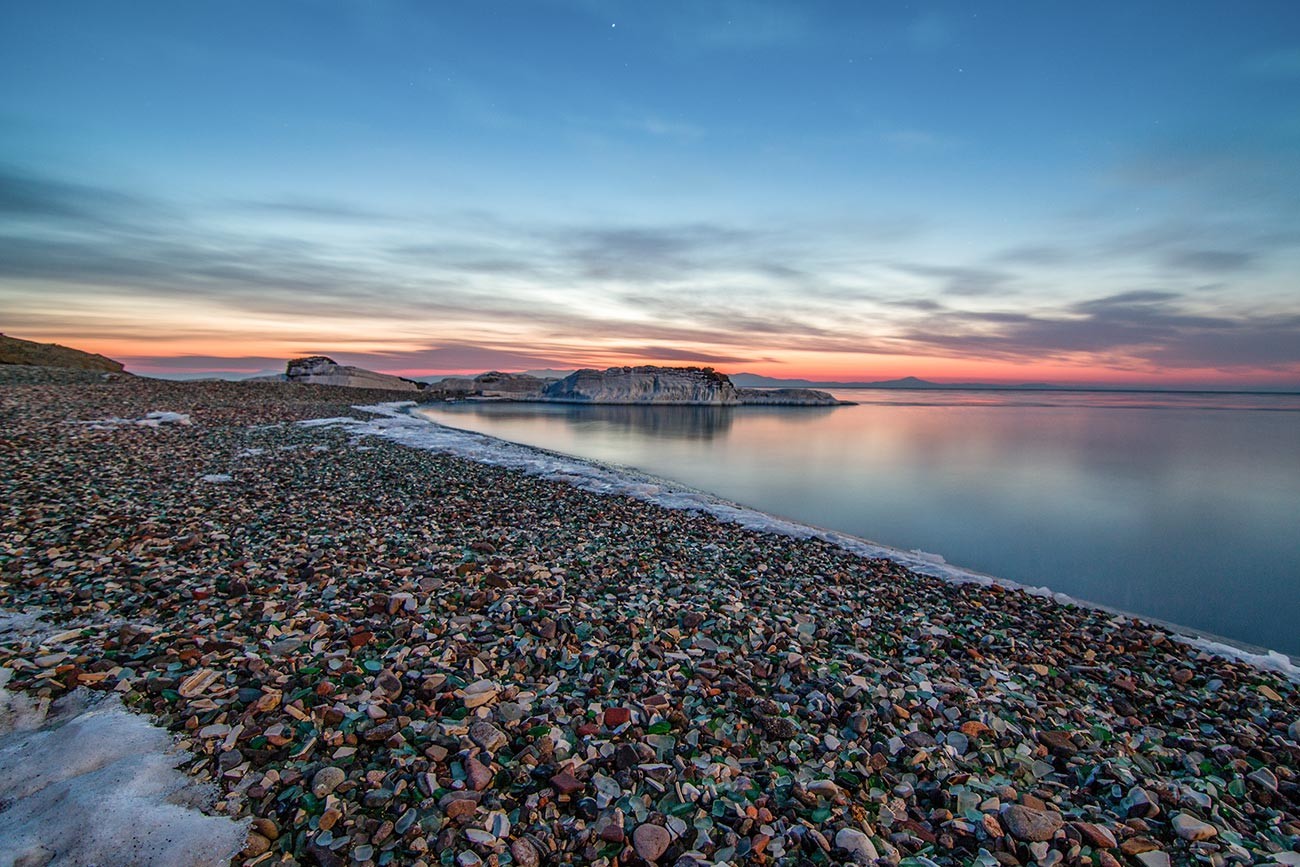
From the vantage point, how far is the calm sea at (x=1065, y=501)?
10.9 meters

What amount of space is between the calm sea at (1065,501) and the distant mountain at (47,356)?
47014 mm

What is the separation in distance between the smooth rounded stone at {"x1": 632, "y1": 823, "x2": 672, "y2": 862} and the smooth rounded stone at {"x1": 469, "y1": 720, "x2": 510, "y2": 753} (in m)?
1.29

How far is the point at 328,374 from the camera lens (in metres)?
82.4

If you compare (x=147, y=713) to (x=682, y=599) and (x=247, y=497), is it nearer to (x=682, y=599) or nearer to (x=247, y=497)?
(x=682, y=599)

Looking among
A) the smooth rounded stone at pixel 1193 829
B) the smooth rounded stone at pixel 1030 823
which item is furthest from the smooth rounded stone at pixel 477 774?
the smooth rounded stone at pixel 1193 829

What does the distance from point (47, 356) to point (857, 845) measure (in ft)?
251

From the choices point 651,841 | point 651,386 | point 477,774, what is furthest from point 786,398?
point 651,841

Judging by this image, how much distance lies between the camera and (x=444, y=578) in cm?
761

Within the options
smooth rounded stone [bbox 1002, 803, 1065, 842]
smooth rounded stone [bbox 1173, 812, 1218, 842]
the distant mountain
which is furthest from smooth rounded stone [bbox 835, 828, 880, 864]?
the distant mountain

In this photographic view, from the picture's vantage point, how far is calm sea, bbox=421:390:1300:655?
10.9 meters

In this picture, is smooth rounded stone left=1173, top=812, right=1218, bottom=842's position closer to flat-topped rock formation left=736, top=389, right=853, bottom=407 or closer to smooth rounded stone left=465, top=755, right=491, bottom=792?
smooth rounded stone left=465, top=755, right=491, bottom=792

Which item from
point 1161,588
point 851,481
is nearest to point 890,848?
point 1161,588

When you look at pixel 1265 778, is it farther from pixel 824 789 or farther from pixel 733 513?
pixel 733 513

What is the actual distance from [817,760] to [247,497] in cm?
1192
